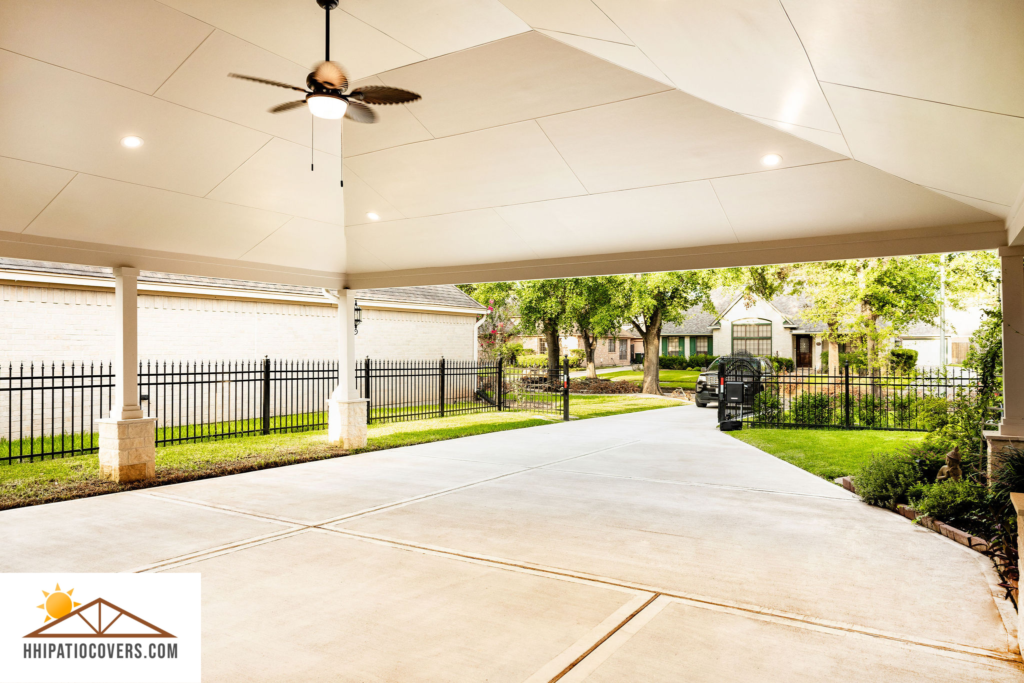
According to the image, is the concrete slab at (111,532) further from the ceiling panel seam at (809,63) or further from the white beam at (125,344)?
the ceiling panel seam at (809,63)

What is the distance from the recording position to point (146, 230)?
28.8 ft

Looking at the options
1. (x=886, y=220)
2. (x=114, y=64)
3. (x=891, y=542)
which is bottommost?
(x=891, y=542)

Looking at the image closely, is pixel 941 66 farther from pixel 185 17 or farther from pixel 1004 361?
pixel 185 17

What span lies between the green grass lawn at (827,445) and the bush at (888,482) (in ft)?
4.65

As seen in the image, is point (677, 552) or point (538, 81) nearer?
point (677, 552)

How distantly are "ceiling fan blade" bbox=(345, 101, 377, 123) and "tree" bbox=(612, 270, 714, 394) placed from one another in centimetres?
1894

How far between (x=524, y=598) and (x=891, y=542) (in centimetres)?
400

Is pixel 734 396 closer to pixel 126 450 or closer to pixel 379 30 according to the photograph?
pixel 379 30

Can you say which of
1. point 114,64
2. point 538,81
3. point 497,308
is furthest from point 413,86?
point 497,308

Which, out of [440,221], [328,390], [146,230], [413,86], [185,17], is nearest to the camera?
[185,17]

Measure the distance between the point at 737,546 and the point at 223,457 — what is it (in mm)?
9079

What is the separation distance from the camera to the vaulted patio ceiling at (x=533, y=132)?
4262mm

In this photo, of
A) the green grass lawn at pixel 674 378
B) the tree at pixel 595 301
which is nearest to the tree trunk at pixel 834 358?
the green grass lawn at pixel 674 378

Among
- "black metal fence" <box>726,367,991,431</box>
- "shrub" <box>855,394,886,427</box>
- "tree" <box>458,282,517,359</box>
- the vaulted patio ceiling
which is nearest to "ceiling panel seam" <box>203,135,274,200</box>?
the vaulted patio ceiling
